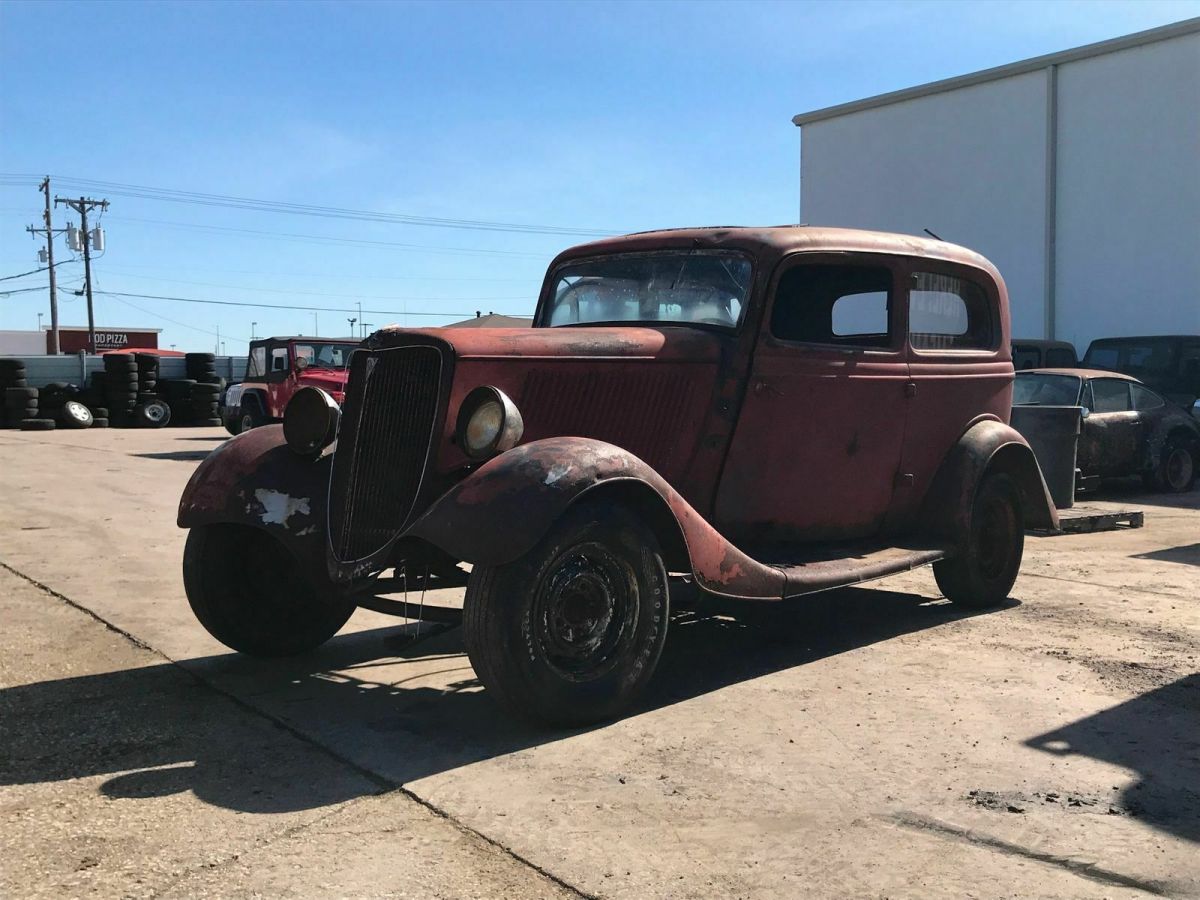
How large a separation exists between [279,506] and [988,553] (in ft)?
13.0

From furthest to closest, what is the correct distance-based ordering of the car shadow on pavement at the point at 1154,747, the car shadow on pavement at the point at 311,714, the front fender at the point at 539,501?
the front fender at the point at 539,501 < the car shadow on pavement at the point at 311,714 < the car shadow on pavement at the point at 1154,747

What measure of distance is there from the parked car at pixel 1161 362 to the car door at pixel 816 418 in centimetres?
1108

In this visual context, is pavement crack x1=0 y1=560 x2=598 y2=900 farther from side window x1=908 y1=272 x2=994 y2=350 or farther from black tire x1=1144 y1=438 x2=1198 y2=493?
black tire x1=1144 y1=438 x2=1198 y2=493

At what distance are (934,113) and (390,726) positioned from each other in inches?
905

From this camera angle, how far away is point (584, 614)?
4219mm

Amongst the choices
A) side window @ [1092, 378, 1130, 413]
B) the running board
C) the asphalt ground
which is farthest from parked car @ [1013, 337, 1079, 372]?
the running board

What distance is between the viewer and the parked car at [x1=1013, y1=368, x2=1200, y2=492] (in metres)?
12.0

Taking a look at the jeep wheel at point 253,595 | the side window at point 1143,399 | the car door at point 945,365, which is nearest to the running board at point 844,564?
the car door at point 945,365

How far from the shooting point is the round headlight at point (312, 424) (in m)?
5.02

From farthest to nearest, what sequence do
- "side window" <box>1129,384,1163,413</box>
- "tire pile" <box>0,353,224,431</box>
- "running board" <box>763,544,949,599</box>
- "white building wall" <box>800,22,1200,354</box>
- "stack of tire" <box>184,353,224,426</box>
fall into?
"stack of tire" <box>184,353,224,426</box> → "tire pile" <box>0,353,224,431</box> → "white building wall" <box>800,22,1200,354</box> → "side window" <box>1129,384,1163,413</box> → "running board" <box>763,544,949,599</box>

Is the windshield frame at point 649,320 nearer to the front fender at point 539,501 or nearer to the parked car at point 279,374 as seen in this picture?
the front fender at point 539,501

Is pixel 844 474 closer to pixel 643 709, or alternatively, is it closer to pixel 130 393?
pixel 643 709

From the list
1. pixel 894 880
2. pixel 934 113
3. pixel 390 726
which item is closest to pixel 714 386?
pixel 390 726

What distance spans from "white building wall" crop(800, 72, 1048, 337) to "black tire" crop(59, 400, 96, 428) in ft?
60.1
